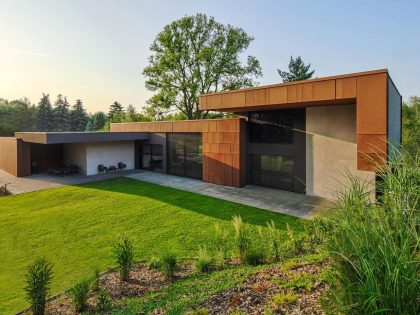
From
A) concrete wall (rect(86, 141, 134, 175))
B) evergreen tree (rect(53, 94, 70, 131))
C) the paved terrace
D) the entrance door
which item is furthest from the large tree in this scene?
evergreen tree (rect(53, 94, 70, 131))

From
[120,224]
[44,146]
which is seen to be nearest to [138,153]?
[44,146]

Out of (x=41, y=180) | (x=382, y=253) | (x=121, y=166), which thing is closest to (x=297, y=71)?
(x=121, y=166)

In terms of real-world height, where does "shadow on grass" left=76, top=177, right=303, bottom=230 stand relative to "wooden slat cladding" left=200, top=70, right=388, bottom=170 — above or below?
below

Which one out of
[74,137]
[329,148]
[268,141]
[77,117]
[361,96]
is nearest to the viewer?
[361,96]

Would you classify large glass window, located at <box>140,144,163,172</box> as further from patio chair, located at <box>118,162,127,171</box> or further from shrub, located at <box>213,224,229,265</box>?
shrub, located at <box>213,224,229,265</box>

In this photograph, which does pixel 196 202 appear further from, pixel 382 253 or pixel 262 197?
pixel 382 253

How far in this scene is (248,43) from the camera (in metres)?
31.1

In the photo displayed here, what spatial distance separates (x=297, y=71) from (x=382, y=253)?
33.4 metres

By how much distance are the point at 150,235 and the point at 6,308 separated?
4156mm

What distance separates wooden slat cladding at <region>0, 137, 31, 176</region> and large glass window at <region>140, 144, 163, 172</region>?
311 inches

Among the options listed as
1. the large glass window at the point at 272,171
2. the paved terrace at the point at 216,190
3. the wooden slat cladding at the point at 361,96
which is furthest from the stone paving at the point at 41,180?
the wooden slat cladding at the point at 361,96

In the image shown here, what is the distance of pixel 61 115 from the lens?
5934 cm

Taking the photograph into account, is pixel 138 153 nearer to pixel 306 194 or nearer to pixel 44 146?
pixel 44 146

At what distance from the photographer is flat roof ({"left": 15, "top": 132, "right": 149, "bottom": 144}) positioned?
15375 mm
